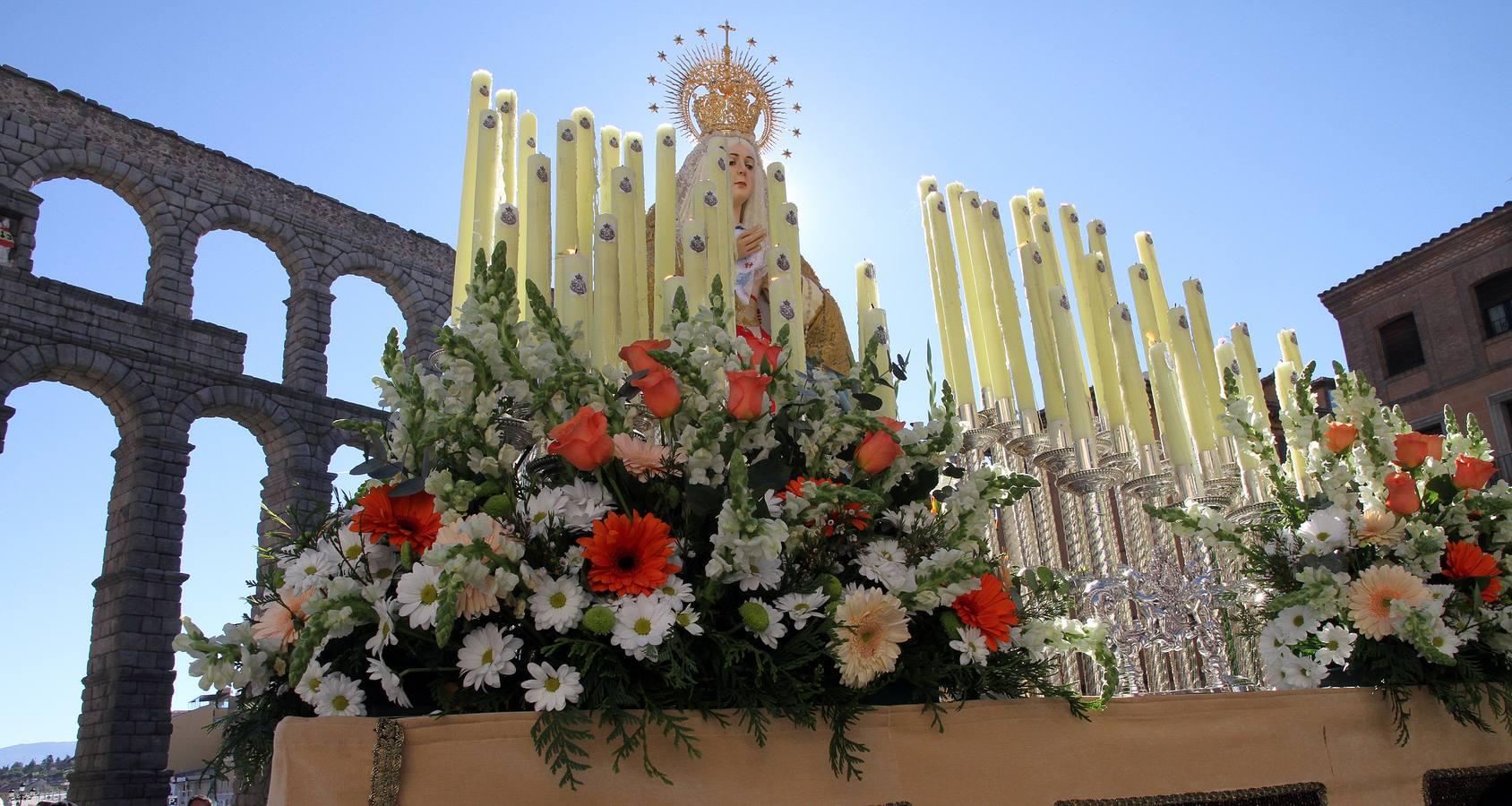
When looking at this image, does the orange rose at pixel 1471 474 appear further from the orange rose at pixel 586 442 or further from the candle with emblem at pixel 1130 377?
the orange rose at pixel 586 442

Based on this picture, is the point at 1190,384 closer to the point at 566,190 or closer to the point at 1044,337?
the point at 1044,337

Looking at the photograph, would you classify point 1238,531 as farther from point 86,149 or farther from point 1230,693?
point 86,149

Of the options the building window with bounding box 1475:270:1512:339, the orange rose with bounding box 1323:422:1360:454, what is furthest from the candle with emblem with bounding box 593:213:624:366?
the building window with bounding box 1475:270:1512:339

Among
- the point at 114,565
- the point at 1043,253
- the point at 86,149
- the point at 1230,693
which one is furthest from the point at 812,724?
the point at 86,149

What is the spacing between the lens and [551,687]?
160 cm

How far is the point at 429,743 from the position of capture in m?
1.53

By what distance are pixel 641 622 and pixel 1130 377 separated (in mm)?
3312

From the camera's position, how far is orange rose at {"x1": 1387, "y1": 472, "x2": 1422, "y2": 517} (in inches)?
110

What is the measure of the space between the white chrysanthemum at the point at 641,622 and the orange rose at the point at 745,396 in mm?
382

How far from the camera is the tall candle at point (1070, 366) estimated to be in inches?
168

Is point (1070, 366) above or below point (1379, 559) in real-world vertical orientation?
above

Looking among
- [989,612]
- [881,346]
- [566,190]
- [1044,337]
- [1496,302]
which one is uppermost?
[1496,302]

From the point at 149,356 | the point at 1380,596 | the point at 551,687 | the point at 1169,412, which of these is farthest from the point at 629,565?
the point at 149,356

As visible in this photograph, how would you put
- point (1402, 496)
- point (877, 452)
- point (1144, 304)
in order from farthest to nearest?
point (1144, 304) < point (1402, 496) < point (877, 452)
